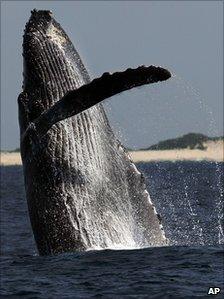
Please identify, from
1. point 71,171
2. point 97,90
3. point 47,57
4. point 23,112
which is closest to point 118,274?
point 71,171

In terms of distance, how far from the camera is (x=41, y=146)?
48.1ft

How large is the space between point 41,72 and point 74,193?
6.46 feet

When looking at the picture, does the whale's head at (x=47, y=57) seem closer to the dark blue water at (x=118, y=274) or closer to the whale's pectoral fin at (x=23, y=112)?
the whale's pectoral fin at (x=23, y=112)

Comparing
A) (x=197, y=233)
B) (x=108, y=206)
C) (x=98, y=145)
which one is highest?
(x=98, y=145)

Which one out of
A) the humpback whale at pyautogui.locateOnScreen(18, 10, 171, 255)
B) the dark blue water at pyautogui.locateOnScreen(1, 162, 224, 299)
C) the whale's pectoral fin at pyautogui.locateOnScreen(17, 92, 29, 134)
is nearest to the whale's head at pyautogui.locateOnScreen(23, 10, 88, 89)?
the humpback whale at pyautogui.locateOnScreen(18, 10, 171, 255)

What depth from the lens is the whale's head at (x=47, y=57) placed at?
49.0ft

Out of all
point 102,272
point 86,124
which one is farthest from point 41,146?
point 102,272

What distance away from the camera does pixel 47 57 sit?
1497 cm

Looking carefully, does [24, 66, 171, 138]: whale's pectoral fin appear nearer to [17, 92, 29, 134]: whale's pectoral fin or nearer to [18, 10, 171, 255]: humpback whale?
[18, 10, 171, 255]: humpback whale

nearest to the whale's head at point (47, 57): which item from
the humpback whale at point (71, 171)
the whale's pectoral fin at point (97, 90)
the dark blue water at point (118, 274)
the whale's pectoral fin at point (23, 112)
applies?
the humpback whale at point (71, 171)

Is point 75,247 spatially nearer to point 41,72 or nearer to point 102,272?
point 102,272

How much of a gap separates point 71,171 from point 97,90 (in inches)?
77.8

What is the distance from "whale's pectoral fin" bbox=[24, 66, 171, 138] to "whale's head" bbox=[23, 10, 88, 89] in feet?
3.81

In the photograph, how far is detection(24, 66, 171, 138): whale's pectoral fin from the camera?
12.9 meters
